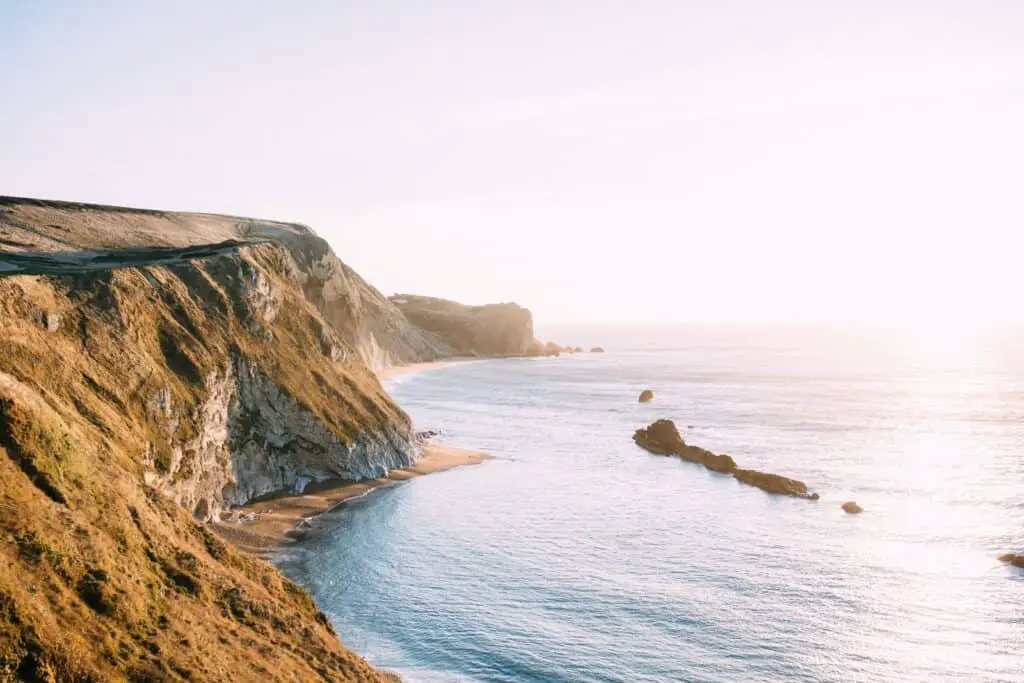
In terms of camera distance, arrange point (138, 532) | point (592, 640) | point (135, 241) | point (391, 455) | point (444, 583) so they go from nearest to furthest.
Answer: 1. point (138, 532)
2. point (592, 640)
3. point (444, 583)
4. point (391, 455)
5. point (135, 241)

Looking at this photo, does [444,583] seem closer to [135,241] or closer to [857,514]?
[857,514]

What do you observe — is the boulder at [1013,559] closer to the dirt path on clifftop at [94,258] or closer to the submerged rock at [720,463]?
the submerged rock at [720,463]

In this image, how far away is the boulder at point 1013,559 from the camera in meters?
54.6

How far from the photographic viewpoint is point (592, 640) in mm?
41906

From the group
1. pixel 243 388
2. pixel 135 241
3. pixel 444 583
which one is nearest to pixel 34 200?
pixel 135 241

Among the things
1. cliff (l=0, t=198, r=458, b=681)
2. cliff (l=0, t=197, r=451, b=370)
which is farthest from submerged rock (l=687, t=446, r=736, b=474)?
cliff (l=0, t=197, r=451, b=370)

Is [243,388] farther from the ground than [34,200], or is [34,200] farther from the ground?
[34,200]

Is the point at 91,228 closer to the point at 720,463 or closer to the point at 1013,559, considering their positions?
the point at 720,463

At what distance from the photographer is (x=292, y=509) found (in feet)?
210

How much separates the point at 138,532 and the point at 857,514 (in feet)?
200

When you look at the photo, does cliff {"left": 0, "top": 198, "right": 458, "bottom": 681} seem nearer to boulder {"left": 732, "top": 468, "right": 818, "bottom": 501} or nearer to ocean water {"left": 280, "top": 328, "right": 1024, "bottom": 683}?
ocean water {"left": 280, "top": 328, "right": 1024, "bottom": 683}

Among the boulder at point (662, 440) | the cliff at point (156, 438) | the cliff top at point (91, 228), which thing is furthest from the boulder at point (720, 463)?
the cliff top at point (91, 228)

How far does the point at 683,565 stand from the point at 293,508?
32610 millimetres

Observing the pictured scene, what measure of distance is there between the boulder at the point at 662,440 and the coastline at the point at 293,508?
86.0 feet
